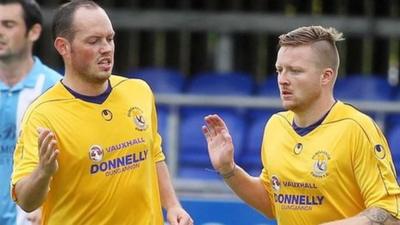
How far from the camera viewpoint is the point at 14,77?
8352 mm

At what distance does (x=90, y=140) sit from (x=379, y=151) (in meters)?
1.36

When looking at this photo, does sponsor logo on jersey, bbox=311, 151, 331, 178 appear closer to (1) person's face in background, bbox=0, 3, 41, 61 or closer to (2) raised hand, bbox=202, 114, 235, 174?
(2) raised hand, bbox=202, 114, 235, 174

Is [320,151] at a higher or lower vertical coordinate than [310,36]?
lower

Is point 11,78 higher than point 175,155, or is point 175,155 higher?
point 11,78

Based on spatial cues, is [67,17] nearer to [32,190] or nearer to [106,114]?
[106,114]

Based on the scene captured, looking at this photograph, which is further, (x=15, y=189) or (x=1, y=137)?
(x=1, y=137)

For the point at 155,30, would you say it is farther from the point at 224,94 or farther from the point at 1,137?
the point at 1,137

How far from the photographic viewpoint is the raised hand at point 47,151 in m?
6.41

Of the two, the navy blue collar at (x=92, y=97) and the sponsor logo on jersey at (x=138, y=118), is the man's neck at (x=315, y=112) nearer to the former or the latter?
the sponsor logo on jersey at (x=138, y=118)

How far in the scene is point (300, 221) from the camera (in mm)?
6852

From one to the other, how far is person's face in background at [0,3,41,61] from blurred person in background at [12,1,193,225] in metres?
1.32

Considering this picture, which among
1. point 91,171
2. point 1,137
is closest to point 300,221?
point 91,171

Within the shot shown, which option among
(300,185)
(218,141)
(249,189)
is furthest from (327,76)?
(249,189)

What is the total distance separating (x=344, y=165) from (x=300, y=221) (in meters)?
0.37
